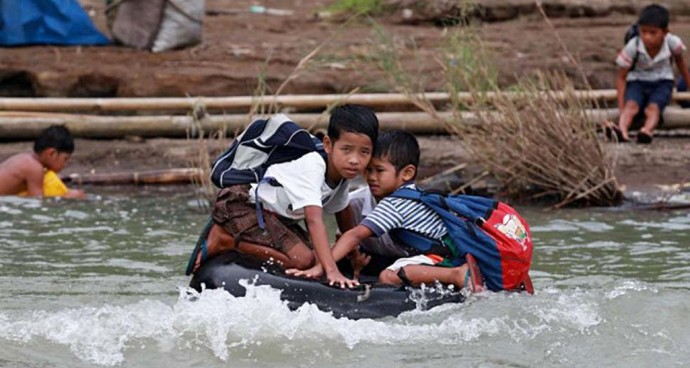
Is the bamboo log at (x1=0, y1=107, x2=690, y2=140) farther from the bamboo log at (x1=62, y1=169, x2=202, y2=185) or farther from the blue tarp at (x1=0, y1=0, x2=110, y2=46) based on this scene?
the blue tarp at (x1=0, y1=0, x2=110, y2=46)

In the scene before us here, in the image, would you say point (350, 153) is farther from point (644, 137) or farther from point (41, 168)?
point (644, 137)

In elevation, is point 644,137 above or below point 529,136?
below

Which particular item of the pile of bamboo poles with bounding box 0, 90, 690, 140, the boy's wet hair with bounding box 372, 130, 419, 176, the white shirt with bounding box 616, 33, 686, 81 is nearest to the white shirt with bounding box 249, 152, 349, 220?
the boy's wet hair with bounding box 372, 130, 419, 176

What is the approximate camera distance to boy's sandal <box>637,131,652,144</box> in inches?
472

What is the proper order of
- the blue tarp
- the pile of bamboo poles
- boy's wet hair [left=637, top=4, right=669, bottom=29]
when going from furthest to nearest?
the blue tarp
the pile of bamboo poles
boy's wet hair [left=637, top=4, right=669, bottom=29]

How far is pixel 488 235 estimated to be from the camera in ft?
22.3

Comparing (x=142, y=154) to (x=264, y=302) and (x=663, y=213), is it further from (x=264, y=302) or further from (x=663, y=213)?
(x=264, y=302)

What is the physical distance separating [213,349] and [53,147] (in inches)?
194

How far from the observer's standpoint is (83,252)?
9.19 meters

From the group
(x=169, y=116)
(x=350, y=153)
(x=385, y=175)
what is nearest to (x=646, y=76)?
(x=169, y=116)

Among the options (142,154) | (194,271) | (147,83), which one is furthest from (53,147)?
(194,271)

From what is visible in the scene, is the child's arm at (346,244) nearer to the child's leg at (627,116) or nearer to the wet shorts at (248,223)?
the wet shorts at (248,223)

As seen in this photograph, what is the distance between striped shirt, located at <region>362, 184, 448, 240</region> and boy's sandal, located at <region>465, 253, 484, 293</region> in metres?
0.19

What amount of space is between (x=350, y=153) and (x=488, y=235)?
73 centimetres
